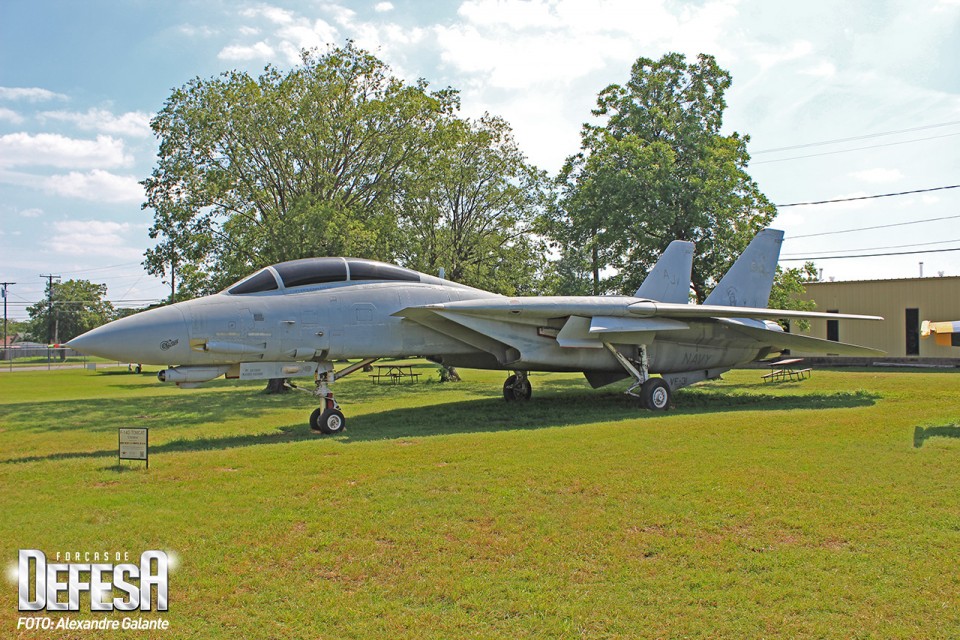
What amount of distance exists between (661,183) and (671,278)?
800cm

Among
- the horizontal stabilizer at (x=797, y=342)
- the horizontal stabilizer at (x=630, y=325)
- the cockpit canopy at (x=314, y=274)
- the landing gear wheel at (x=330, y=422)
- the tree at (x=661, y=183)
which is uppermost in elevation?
the tree at (x=661, y=183)

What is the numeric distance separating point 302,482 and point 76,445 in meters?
5.63

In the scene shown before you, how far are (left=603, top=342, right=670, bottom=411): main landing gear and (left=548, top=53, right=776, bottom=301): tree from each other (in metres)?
10.5

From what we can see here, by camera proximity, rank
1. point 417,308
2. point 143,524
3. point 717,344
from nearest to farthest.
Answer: point 143,524 < point 417,308 < point 717,344

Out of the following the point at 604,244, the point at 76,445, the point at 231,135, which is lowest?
the point at 76,445

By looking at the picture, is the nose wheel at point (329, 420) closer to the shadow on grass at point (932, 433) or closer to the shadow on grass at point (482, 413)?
the shadow on grass at point (482, 413)

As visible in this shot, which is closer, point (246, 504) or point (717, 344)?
point (246, 504)

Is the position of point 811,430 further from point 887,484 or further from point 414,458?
point 414,458

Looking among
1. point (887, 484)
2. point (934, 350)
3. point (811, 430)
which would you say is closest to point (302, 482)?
point (887, 484)

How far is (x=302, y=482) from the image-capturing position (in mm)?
7051

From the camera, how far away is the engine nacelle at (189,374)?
9547 millimetres

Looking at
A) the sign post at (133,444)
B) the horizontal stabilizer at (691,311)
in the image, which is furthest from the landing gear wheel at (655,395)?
the sign post at (133,444)

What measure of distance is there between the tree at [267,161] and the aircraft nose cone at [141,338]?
12252mm

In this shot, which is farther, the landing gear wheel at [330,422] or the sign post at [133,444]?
the landing gear wheel at [330,422]
